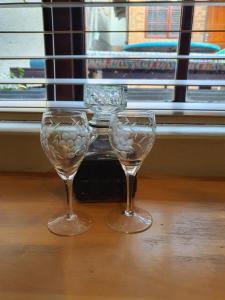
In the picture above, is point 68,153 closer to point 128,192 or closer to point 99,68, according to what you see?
point 128,192

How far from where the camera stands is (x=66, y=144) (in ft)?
1.93

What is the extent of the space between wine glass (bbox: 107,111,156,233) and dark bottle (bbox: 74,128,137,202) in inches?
2.2

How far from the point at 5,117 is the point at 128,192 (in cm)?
44

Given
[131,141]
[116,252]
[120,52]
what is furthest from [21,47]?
[116,252]

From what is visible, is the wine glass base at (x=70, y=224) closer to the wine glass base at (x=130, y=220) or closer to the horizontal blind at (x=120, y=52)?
the wine glass base at (x=130, y=220)

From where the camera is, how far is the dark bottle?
67 centimetres

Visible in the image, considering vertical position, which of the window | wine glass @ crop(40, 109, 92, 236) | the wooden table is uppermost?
the window

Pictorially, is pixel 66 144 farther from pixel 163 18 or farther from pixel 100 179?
pixel 163 18

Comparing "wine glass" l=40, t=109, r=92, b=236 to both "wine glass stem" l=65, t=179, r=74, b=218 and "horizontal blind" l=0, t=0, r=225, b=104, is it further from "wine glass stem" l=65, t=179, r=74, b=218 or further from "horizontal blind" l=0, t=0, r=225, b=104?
"horizontal blind" l=0, t=0, r=225, b=104

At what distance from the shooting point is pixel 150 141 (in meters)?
0.60

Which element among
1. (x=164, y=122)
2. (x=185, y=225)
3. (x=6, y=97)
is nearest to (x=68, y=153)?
(x=185, y=225)

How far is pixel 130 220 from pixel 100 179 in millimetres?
106

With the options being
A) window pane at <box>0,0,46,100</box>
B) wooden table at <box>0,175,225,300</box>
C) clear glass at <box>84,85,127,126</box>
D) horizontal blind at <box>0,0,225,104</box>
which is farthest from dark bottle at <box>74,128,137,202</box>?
window pane at <box>0,0,46,100</box>

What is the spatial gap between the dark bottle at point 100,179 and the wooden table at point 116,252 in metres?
0.02
